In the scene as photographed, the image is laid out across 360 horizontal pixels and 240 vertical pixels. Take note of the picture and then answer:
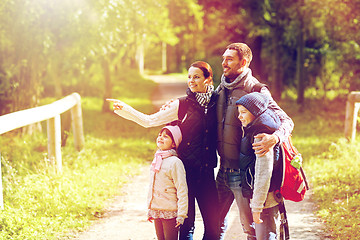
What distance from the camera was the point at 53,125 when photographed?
7469 mm

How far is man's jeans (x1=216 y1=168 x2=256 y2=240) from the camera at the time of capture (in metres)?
4.12

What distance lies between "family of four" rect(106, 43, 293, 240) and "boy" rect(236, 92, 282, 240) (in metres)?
0.06

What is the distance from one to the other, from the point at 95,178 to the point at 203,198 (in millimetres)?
3819

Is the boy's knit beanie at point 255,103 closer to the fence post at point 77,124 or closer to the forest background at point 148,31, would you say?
the fence post at point 77,124

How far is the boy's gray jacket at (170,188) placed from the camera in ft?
13.6

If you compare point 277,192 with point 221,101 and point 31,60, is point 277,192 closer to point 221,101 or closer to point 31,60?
point 221,101

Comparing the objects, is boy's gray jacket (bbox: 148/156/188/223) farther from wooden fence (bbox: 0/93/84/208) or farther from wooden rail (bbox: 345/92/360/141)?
wooden rail (bbox: 345/92/360/141)

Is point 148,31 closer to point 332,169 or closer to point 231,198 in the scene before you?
point 332,169

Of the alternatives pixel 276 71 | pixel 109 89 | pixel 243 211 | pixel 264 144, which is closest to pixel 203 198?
pixel 243 211

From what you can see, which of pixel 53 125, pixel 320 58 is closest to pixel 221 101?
pixel 53 125

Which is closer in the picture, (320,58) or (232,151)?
(232,151)

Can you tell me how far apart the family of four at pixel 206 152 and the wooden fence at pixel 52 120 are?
2.14m

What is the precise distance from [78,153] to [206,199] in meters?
5.38

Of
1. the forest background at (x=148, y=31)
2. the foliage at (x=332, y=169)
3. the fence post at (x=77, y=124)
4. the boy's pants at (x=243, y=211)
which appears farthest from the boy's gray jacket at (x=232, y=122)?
the forest background at (x=148, y=31)
